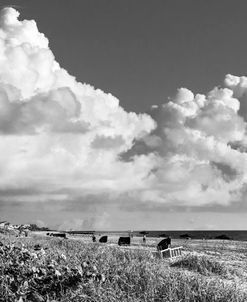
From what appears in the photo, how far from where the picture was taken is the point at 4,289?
8516 mm

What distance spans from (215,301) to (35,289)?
3.61 metres

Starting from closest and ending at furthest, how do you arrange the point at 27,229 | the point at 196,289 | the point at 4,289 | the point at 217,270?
the point at 4,289 < the point at 196,289 < the point at 27,229 < the point at 217,270

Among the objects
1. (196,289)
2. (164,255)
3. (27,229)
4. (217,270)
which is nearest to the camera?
(196,289)

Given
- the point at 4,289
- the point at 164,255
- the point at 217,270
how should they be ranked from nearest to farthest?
1. the point at 4,289
2. the point at 217,270
3. the point at 164,255

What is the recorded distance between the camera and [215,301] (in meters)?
9.62

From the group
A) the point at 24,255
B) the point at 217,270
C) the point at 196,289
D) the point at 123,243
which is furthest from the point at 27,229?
the point at 123,243

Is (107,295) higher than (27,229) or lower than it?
lower

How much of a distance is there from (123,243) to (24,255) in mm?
36070

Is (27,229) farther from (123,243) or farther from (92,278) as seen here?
(123,243)

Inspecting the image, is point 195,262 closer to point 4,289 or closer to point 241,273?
point 241,273

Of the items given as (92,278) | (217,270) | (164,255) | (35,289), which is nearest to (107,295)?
(92,278)

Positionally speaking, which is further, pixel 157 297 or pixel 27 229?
pixel 27 229

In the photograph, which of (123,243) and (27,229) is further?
(123,243)

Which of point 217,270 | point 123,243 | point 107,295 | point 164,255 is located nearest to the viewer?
point 107,295
